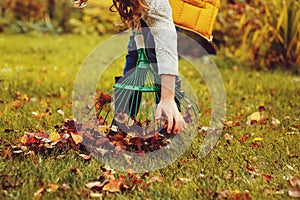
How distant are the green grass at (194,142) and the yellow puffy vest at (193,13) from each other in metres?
0.65

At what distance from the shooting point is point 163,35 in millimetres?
2145

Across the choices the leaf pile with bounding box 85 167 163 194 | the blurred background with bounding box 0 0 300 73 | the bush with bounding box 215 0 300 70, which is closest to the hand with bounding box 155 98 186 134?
the leaf pile with bounding box 85 167 163 194

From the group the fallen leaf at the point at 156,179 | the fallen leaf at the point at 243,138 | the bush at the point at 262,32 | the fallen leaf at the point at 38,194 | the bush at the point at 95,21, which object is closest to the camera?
the fallen leaf at the point at 38,194

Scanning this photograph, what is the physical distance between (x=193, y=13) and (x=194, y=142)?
2.34 feet

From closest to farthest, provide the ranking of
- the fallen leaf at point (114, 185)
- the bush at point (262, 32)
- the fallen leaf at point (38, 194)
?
the fallen leaf at point (38, 194)
the fallen leaf at point (114, 185)
the bush at point (262, 32)

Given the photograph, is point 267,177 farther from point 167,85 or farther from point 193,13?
point 193,13

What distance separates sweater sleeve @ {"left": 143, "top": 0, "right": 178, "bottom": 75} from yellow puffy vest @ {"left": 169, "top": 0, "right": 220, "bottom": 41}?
0.91 ft

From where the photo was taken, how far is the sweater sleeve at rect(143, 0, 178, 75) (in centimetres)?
211

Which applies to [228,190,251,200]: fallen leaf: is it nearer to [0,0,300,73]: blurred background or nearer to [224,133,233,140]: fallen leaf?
[224,133,233,140]: fallen leaf

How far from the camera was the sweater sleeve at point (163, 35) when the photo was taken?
2111 millimetres

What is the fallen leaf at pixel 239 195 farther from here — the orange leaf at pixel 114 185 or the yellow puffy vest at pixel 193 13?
the yellow puffy vest at pixel 193 13

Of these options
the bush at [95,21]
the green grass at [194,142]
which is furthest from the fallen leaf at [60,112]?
the bush at [95,21]

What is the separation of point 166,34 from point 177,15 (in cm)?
33

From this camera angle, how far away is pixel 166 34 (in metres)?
2.14
